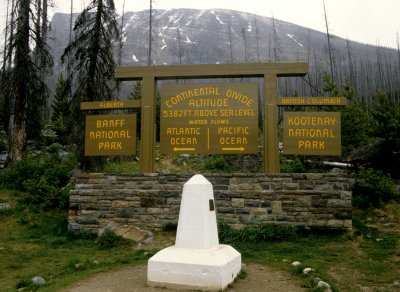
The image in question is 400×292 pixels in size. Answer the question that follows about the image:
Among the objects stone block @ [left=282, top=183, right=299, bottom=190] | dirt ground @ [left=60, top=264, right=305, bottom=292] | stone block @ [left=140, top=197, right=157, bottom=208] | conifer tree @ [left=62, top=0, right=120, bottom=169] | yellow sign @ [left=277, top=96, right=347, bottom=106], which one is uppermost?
conifer tree @ [left=62, top=0, right=120, bottom=169]

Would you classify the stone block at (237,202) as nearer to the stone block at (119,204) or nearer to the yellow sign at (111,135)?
the stone block at (119,204)

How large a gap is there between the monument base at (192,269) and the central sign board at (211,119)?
14.2 ft

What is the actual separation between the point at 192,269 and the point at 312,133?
17.7 feet

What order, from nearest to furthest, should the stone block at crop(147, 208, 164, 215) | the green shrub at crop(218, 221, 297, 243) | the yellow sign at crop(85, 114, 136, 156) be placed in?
the green shrub at crop(218, 221, 297, 243) → the stone block at crop(147, 208, 164, 215) → the yellow sign at crop(85, 114, 136, 156)

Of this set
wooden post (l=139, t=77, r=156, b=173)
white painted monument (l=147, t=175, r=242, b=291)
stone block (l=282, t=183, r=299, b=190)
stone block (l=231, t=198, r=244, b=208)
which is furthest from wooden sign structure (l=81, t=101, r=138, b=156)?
white painted monument (l=147, t=175, r=242, b=291)

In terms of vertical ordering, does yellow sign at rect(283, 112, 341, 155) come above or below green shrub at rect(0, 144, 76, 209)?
above

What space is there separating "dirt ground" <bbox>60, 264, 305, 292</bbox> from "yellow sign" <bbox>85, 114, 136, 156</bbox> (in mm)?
4190

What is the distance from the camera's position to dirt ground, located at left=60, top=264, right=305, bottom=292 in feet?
17.2

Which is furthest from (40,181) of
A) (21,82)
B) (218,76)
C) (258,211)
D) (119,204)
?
(258,211)

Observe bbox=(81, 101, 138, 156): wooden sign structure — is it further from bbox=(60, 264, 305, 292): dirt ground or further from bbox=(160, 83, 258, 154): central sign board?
bbox=(60, 264, 305, 292): dirt ground

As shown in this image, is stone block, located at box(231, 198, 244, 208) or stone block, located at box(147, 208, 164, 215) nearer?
stone block, located at box(231, 198, 244, 208)

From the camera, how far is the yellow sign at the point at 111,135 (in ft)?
32.7

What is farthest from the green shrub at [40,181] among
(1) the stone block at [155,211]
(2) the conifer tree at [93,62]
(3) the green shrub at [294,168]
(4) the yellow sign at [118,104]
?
(3) the green shrub at [294,168]

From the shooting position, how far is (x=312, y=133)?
9328mm
